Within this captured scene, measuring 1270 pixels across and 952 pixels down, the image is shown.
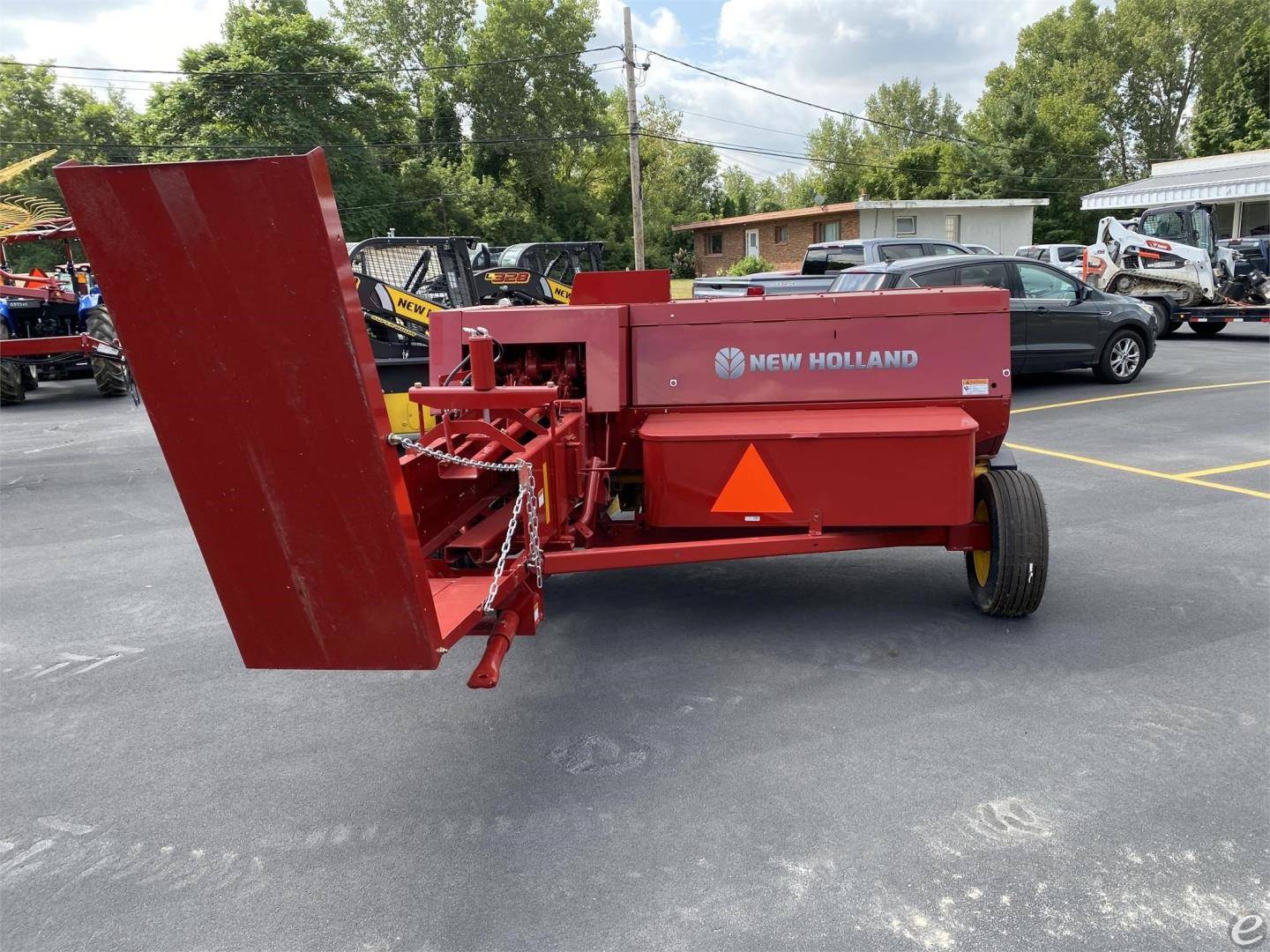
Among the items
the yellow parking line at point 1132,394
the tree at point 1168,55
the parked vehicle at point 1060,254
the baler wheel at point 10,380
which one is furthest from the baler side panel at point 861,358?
the tree at point 1168,55

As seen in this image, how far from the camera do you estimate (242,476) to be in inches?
98.9

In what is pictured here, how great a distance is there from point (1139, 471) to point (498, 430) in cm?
620

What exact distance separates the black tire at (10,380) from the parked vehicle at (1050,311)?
12.2 metres

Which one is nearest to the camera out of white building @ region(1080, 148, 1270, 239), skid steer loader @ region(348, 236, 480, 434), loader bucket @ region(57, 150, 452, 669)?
loader bucket @ region(57, 150, 452, 669)

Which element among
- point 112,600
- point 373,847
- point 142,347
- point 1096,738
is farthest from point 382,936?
point 112,600

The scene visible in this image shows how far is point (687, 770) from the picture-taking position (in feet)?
11.4

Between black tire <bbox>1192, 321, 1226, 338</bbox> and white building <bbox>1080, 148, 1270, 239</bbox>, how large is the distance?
11594mm

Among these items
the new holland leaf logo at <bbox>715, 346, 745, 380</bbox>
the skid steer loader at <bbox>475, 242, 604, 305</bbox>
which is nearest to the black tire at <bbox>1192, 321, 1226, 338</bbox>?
the skid steer loader at <bbox>475, 242, 604, 305</bbox>

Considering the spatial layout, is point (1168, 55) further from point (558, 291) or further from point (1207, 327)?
point (558, 291)

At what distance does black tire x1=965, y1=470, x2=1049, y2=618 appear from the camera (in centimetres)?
446

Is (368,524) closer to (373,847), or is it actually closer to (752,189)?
(373,847)

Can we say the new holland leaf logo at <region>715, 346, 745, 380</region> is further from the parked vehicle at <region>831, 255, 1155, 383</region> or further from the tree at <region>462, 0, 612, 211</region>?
the tree at <region>462, 0, 612, 211</region>

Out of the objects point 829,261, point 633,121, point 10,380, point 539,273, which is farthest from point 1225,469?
point 633,121

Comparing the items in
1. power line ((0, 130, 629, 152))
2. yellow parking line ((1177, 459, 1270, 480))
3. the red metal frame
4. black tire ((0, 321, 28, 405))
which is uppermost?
power line ((0, 130, 629, 152))
